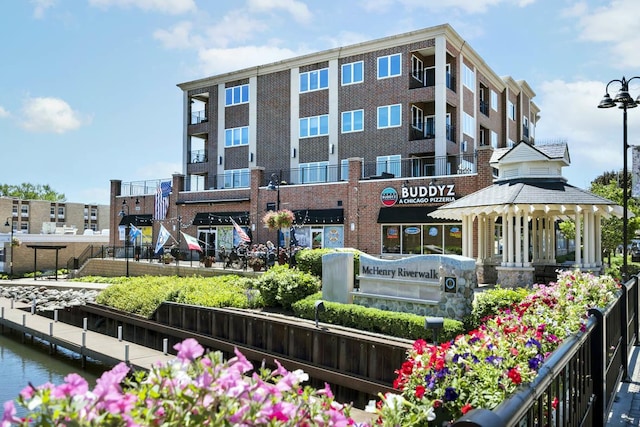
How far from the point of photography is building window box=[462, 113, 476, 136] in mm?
33156

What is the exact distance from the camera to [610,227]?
28953 millimetres

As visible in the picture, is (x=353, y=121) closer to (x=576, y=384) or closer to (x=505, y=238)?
(x=505, y=238)

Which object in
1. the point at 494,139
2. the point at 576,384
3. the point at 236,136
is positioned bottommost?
the point at 576,384

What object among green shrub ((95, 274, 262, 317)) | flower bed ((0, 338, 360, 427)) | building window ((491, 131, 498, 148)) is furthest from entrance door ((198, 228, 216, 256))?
flower bed ((0, 338, 360, 427))

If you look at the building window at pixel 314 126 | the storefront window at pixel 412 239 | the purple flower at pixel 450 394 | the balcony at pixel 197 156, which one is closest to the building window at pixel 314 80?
the building window at pixel 314 126

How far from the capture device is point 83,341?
60.3ft

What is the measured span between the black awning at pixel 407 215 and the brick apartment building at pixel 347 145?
0.20ft

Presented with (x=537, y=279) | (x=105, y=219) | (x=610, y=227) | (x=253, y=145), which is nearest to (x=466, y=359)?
(x=537, y=279)

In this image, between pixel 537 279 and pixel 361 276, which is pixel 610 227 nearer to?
pixel 537 279

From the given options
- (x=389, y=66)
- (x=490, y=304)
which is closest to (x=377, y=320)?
(x=490, y=304)

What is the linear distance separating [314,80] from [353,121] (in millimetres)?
4537

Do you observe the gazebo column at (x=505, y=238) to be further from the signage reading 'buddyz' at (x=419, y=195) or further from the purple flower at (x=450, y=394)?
the purple flower at (x=450, y=394)

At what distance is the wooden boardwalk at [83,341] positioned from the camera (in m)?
16.4

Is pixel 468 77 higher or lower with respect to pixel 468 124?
higher
